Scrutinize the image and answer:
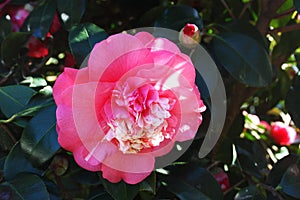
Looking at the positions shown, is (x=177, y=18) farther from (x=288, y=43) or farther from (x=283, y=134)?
(x=283, y=134)

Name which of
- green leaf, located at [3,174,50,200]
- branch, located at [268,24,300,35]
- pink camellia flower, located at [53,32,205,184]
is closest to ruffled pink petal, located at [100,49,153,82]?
pink camellia flower, located at [53,32,205,184]

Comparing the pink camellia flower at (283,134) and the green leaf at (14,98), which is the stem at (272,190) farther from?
the green leaf at (14,98)

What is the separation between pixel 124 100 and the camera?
775 mm

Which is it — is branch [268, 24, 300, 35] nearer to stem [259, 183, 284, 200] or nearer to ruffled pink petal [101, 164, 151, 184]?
stem [259, 183, 284, 200]

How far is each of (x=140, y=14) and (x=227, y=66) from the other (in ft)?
1.19

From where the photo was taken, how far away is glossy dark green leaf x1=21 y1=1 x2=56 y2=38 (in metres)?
1.06

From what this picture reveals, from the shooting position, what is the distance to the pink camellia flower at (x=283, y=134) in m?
1.34

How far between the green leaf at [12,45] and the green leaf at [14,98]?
0.45 feet

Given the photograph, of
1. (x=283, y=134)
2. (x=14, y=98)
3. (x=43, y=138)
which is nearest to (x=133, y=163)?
(x=43, y=138)

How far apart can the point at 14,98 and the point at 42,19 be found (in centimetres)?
17

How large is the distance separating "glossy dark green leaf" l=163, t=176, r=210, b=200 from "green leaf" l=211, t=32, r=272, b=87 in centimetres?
20

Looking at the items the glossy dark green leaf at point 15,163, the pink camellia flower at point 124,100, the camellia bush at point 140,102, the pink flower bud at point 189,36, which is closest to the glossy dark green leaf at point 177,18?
the camellia bush at point 140,102

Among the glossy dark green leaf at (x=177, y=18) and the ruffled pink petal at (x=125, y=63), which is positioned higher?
the ruffled pink petal at (x=125, y=63)

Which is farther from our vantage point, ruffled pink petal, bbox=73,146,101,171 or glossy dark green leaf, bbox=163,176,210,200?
glossy dark green leaf, bbox=163,176,210,200
